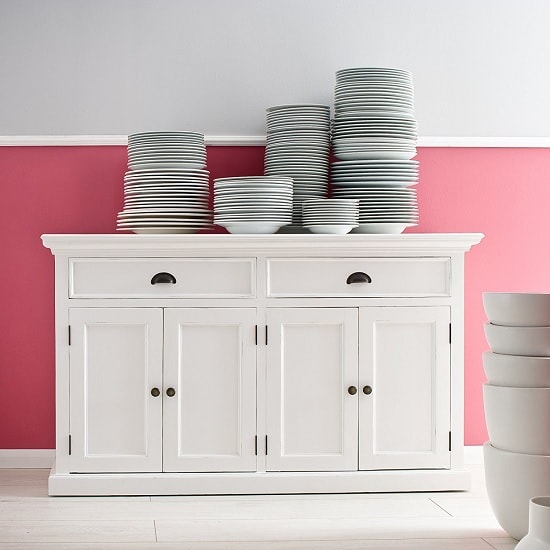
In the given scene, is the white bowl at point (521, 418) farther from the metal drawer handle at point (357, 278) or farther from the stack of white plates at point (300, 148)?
the stack of white plates at point (300, 148)

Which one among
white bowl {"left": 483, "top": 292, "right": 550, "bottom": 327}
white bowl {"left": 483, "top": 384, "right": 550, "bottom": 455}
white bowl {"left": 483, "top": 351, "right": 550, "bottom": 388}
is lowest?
white bowl {"left": 483, "top": 384, "right": 550, "bottom": 455}

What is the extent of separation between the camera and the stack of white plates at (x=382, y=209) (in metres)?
3.10

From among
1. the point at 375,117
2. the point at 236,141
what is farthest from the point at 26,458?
the point at 375,117

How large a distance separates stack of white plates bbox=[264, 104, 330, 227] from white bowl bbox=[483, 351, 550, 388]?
93cm

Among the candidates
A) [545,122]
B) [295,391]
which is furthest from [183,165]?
[545,122]

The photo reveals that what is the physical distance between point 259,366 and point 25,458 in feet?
3.37

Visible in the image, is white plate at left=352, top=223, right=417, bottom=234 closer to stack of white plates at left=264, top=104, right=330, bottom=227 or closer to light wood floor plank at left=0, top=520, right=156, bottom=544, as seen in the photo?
stack of white plates at left=264, top=104, right=330, bottom=227

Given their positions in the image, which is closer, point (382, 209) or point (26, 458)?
point (382, 209)

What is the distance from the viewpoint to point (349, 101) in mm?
3156

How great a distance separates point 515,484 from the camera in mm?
2445

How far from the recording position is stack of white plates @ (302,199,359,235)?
3004mm

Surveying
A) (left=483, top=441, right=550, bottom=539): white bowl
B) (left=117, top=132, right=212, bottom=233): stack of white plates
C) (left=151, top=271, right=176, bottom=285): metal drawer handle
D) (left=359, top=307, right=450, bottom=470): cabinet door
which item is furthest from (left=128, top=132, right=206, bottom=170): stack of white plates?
(left=483, top=441, right=550, bottom=539): white bowl

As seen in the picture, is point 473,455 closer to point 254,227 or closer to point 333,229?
point 333,229

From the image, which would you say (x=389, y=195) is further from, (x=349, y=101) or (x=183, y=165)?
(x=183, y=165)
